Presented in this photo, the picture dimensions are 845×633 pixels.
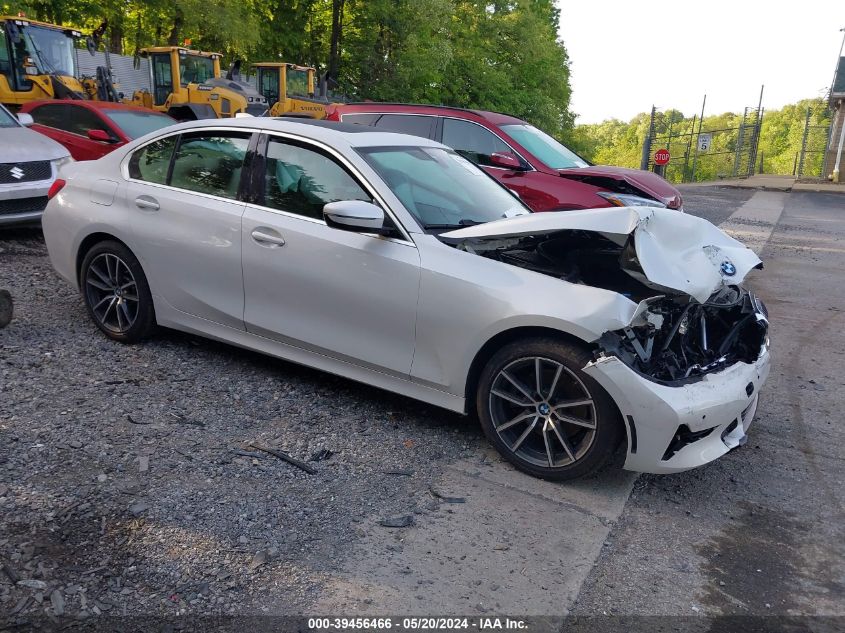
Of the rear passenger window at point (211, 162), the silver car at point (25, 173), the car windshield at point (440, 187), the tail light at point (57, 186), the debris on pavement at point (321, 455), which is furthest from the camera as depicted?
the silver car at point (25, 173)

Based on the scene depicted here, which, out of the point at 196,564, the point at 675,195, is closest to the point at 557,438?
the point at 196,564

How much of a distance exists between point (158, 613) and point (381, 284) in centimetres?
205

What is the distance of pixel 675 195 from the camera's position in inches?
387

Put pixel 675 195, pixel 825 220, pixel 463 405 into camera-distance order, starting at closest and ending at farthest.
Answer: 1. pixel 463 405
2. pixel 675 195
3. pixel 825 220

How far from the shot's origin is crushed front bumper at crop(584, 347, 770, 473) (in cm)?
344

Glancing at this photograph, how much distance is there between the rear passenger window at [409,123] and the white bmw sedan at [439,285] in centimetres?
488

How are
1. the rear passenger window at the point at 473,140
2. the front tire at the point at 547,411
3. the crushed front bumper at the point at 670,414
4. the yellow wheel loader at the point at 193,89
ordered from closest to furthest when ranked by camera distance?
1. the crushed front bumper at the point at 670,414
2. the front tire at the point at 547,411
3. the rear passenger window at the point at 473,140
4. the yellow wheel loader at the point at 193,89

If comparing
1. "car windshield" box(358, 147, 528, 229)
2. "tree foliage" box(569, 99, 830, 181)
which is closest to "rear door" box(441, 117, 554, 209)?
"car windshield" box(358, 147, 528, 229)

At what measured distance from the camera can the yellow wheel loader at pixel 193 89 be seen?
17.3 m

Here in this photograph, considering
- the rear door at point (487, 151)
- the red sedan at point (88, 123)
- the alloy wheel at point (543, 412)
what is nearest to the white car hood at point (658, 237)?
the alloy wheel at point (543, 412)

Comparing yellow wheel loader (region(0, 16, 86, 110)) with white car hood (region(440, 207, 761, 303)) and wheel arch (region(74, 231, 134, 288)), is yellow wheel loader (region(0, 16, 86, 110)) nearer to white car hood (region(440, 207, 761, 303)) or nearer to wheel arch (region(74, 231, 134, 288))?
wheel arch (region(74, 231, 134, 288))

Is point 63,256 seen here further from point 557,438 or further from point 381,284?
point 557,438

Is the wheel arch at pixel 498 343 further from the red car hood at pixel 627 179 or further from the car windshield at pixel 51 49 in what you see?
the car windshield at pixel 51 49

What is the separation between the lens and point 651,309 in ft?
12.6
